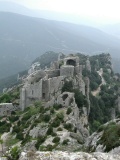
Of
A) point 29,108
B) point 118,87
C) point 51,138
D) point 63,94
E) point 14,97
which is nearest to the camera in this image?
point 51,138

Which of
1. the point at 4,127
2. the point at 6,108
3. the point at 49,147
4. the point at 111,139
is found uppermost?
the point at 111,139

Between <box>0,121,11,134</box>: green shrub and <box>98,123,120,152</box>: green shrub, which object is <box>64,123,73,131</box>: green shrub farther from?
<box>98,123,120,152</box>: green shrub

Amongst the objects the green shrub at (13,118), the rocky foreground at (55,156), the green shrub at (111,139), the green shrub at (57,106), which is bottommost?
the green shrub at (13,118)

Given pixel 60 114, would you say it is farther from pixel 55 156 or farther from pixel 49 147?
pixel 55 156

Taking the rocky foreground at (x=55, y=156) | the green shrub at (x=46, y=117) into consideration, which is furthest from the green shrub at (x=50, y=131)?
the rocky foreground at (x=55, y=156)

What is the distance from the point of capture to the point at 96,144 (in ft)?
52.3

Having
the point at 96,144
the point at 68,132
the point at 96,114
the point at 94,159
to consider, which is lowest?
the point at 96,114

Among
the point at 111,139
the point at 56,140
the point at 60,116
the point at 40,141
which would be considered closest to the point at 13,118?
the point at 60,116

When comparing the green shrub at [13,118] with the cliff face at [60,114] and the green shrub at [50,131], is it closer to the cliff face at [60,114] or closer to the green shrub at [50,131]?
the cliff face at [60,114]

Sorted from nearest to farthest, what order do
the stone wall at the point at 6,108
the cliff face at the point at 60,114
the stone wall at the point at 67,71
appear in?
the cliff face at the point at 60,114 < the stone wall at the point at 6,108 < the stone wall at the point at 67,71

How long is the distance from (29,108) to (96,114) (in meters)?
12.6

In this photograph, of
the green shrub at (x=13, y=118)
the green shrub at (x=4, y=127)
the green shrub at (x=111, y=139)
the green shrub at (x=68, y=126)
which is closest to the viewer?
the green shrub at (x=111, y=139)

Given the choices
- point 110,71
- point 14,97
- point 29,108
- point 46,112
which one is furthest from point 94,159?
point 110,71

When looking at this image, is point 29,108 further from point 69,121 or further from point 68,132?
point 68,132
